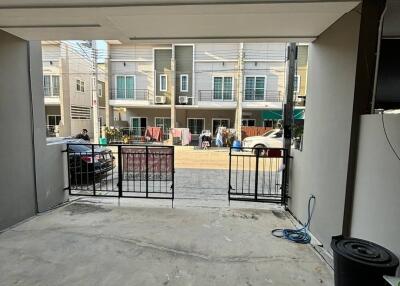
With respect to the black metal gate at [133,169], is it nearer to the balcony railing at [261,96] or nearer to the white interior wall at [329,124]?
the white interior wall at [329,124]

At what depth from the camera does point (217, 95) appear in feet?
55.8

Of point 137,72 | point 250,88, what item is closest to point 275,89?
point 250,88

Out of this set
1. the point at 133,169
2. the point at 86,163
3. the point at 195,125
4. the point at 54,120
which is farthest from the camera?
the point at 54,120

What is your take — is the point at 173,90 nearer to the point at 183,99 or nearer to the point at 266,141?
the point at 183,99

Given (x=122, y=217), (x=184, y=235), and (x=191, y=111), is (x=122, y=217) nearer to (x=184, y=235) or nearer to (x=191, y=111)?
(x=184, y=235)

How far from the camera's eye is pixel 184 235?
3.30 metres

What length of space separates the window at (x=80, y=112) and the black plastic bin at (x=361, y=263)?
1929 centimetres

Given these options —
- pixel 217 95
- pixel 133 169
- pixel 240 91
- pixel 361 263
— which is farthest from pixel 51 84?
pixel 361 263

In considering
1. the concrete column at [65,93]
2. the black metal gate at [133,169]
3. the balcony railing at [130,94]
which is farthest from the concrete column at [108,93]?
the black metal gate at [133,169]

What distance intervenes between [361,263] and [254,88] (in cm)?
1571

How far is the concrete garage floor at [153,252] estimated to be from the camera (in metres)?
2.38

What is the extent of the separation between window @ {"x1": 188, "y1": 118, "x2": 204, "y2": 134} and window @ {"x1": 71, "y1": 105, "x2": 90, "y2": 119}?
8.24m

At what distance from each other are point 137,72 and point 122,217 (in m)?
15.0

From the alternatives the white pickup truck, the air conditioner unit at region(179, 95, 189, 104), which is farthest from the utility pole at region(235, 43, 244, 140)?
the air conditioner unit at region(179, 95, 189, 104)
